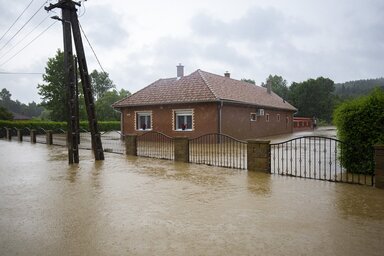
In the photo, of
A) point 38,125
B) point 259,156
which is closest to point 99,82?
point 38,125

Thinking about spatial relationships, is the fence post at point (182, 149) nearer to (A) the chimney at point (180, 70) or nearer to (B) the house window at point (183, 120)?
(B) the house window at point (183, 120)

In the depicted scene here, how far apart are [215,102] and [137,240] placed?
1653cm

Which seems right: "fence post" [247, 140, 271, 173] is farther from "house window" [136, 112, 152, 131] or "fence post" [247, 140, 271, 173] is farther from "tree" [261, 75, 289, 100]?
"tree" [261, 75, 289, 100]

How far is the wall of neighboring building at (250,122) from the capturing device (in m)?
Answer: 21.5

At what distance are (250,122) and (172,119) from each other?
6701mm

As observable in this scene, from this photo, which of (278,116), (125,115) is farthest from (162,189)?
(278,116)

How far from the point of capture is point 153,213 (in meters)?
5.38

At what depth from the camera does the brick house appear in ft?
67.6

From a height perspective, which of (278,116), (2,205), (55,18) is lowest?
(2,205)

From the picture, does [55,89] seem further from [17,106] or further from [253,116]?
[17,106]

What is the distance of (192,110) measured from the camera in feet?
69.9

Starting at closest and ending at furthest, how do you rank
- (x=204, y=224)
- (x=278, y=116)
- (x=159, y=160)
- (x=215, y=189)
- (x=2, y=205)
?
(x=204, y=224) → (x=2, y=205) → (x=215, y=189) → (x=159, y=160) → (x=278, y=116)

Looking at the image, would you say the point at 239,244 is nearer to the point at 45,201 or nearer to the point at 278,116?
the point at 45,201

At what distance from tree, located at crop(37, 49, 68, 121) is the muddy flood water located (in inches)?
1644
